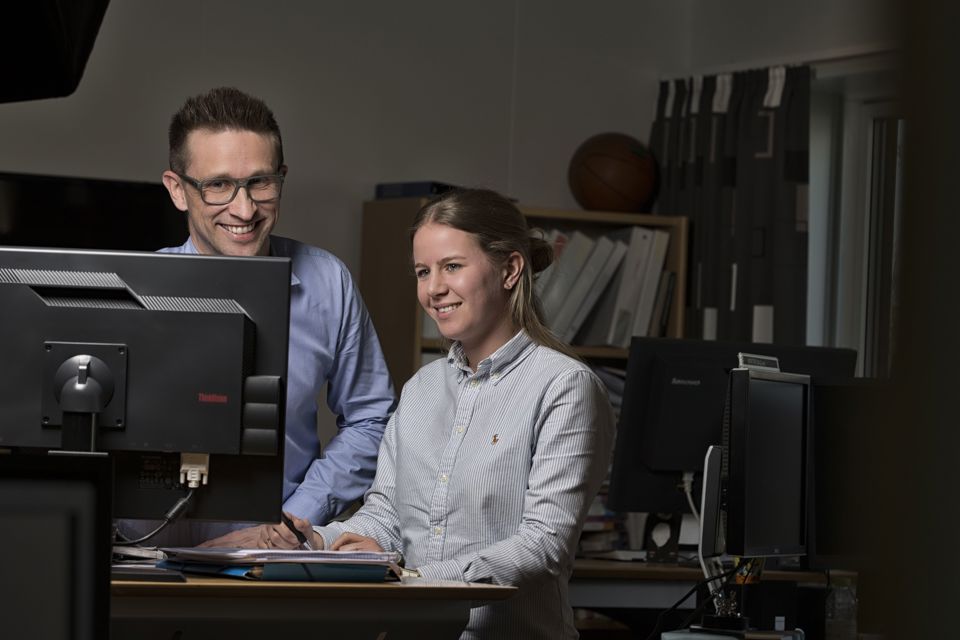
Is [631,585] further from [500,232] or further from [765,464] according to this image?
[500,232]

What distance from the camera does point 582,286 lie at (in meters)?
4.15

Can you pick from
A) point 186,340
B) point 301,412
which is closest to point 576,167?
point 301,412

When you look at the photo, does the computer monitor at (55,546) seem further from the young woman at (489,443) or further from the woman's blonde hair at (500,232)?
the woman's blonde hair at (500,232)

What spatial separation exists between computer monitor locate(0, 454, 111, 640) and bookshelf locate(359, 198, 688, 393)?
3033mm

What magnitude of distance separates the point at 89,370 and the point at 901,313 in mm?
1356

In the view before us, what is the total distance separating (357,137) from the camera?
13.6ft

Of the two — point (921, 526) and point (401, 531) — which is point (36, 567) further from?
point (401, 531)

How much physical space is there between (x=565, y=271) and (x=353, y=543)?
2.47 m

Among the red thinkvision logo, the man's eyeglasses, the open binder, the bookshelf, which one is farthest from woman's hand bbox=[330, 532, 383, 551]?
the bookshelf

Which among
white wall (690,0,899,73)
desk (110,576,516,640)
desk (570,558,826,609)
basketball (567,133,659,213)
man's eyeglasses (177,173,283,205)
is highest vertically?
white wall (690,0,899,73)

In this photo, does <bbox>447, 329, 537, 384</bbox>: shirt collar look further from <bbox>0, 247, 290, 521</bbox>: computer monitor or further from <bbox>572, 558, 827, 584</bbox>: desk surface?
<bbox>572, 558, 827, 584</bbox>: desk surface

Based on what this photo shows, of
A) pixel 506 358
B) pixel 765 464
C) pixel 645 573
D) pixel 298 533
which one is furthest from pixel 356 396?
pixel 645 573

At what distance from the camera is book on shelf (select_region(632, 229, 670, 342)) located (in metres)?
4.20


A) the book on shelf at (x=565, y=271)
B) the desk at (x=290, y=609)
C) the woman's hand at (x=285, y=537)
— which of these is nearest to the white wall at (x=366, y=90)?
the book on shelf at (x=565, y=271)
